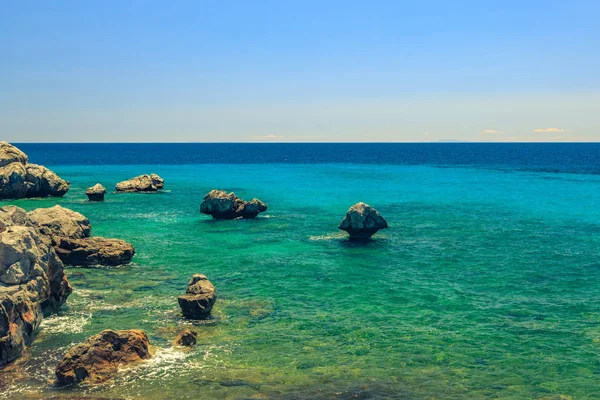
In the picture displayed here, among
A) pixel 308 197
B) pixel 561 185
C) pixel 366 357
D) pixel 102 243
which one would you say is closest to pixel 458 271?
pixel 366 357

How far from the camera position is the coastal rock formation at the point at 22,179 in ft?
272

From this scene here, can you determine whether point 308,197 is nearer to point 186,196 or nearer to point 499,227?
point 186,196

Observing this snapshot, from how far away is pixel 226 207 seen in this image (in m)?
67.9

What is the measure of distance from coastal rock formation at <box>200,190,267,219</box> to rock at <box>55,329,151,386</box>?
41994 mm

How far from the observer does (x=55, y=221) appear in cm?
4778

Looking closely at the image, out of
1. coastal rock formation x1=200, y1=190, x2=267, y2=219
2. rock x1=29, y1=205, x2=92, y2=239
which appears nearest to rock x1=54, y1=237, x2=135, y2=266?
rock x1=29, y1=205, x2=92, y2=239

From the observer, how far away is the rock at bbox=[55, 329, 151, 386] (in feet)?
77.3

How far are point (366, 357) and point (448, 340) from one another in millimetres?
5036

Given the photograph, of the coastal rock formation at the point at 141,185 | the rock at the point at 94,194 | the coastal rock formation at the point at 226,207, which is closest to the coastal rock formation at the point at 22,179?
the rock at the point at 94,194

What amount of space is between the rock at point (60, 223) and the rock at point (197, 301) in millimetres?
20064

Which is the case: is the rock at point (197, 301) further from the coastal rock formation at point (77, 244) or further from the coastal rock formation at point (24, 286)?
the coastal rock formation at point (77, 244)

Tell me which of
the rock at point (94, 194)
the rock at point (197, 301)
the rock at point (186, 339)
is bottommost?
the rock at point (186, 339)

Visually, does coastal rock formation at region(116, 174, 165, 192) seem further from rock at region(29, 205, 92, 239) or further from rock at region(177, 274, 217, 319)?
rock at region(177, 274, 217, 319)

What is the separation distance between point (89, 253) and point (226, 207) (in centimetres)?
2546
